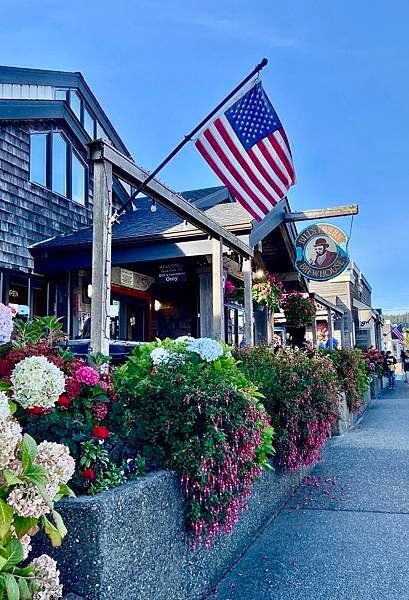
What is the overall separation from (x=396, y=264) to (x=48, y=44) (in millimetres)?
43771

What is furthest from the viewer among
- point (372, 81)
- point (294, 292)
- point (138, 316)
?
point (372, 81)

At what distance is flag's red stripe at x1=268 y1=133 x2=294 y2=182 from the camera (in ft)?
21.2

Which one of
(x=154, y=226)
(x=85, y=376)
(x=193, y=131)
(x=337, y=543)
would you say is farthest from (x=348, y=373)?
(x=85, y=376)

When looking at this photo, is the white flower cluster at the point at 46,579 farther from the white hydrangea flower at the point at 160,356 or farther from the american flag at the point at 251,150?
the american flag at the point at 251,150

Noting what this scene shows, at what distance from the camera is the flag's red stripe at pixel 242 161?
5.79 metres

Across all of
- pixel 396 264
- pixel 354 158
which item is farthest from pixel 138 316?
pixel 396 264

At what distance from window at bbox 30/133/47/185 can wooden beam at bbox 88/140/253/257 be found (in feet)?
14.3

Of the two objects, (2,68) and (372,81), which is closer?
(2,68)

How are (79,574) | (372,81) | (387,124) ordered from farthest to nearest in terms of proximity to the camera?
(387,124) < (372,81) < (79,574)

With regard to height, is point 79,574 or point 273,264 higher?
point 273,264

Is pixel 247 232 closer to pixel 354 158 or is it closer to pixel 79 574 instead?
pixel 79 574

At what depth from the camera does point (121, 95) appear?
17.7m

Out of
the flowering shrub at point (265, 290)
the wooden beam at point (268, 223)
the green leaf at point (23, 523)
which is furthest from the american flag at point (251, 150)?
the green leaf at point (23, 523)

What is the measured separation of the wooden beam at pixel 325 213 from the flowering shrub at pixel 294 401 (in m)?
5.65
